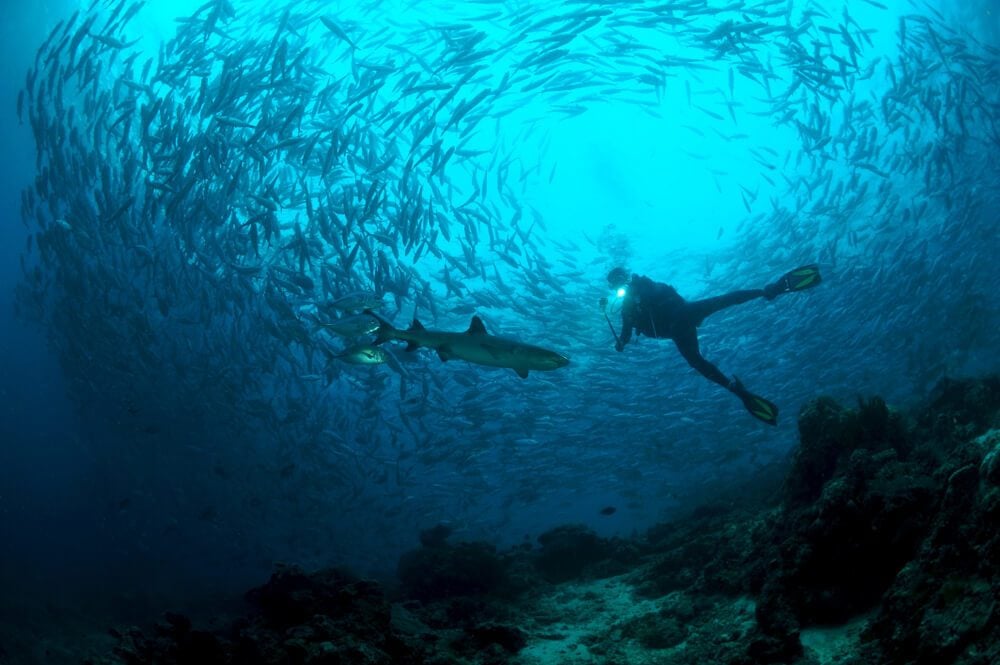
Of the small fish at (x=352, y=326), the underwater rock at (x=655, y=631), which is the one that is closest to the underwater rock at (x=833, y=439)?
the underwater rock at (x=655, y=631)

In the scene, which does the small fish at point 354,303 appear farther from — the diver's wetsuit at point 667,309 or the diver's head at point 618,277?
the diver's head at point 618,277

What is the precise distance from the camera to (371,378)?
1653 cm

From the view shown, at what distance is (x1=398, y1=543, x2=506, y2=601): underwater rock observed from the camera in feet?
29.2

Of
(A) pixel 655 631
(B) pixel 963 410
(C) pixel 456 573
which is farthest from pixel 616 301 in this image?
(A) pixel 655 631

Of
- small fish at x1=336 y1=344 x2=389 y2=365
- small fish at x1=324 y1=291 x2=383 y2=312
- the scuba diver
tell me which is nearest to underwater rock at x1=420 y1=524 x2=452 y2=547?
small fish at x1=336 y1=344 x2=389 y2=365

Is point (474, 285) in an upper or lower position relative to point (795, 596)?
upper

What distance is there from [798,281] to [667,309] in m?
2.02

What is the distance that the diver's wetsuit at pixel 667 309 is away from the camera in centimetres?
844

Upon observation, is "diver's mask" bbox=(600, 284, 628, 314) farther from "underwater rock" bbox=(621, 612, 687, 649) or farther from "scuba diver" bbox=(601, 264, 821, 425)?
"underwater rock" bbox=(621, 612, 687, 649)

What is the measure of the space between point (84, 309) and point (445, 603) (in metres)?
20.0

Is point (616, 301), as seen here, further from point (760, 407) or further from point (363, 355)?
point (363, 355)

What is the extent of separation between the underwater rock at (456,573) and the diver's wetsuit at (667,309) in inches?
187

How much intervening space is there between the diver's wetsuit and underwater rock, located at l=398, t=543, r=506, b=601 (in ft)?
15.6

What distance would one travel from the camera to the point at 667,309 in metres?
8.62
